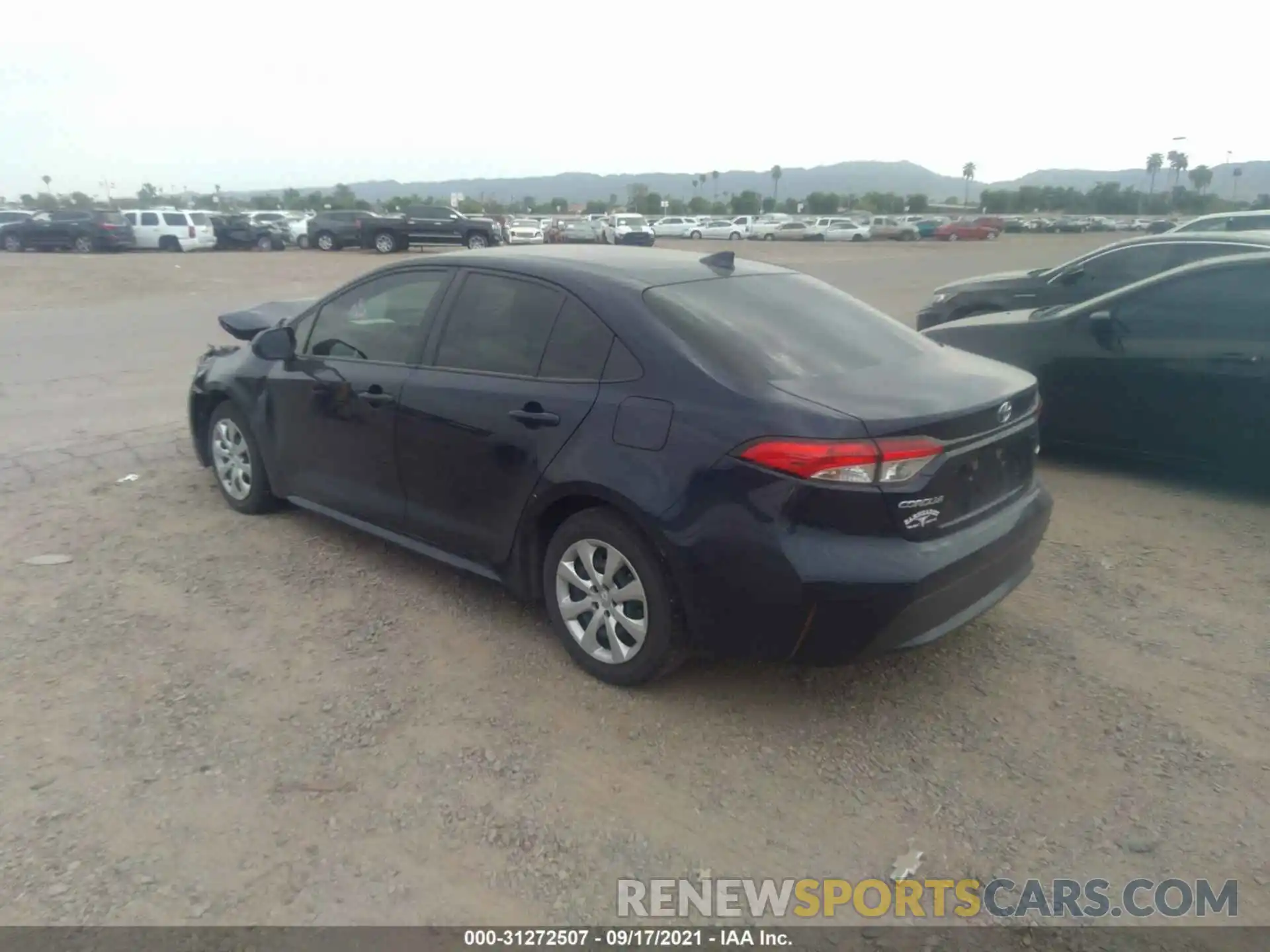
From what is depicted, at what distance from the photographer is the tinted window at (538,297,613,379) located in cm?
382

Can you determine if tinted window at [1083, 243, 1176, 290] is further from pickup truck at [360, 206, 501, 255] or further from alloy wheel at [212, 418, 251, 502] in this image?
pickup truck at [360, 206, 501, 255]

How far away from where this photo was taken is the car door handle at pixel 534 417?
385cm

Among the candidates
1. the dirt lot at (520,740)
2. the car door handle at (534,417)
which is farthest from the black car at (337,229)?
the car door handle at (534,417)

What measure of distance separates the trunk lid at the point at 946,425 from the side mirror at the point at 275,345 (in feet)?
9.48

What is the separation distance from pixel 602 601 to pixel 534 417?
0.78 m

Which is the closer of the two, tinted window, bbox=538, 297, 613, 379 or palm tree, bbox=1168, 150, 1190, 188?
tinted window, bbox=538, 297, 613, 379

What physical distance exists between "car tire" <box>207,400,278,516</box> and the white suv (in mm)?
34055

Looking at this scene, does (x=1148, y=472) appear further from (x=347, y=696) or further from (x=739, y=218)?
(x=739, y=218)

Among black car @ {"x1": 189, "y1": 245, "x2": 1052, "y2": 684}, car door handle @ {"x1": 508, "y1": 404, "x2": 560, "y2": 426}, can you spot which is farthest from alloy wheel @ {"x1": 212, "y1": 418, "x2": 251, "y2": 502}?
car door handle @ {"x1": 508, "y1": 404, "x2": 560, "y2": 426}

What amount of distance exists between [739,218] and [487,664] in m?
55.4

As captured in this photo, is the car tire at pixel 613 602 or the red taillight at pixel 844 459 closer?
the red taillight at pixel 844 459

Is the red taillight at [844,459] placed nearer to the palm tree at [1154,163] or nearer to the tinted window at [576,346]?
the tinted window at [576,346]

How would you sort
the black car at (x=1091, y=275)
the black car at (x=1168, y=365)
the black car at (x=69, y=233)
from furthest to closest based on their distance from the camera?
the black car at (x=69, y=233) < the black car at (x=1091, y=275) < the black car at (x=1168, y=365)

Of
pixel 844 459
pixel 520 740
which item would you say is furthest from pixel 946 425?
pixel 520 740
